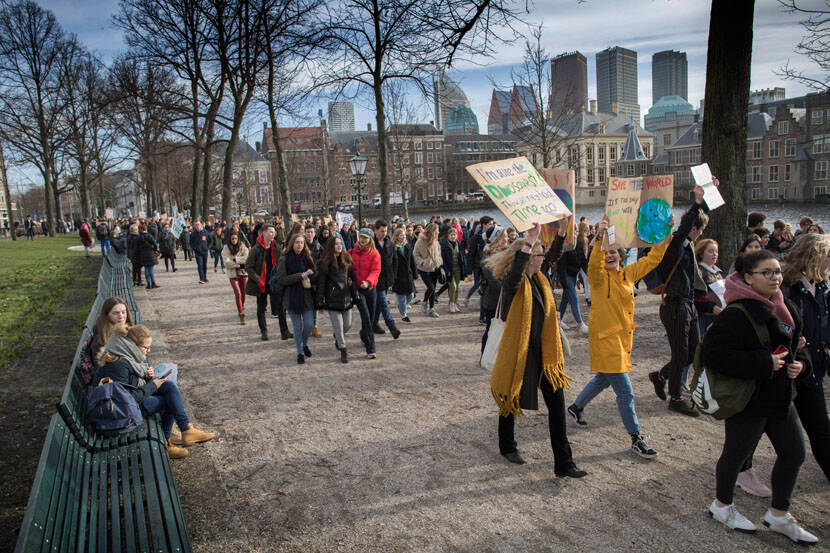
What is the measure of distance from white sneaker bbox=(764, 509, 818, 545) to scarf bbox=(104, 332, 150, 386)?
187 inches

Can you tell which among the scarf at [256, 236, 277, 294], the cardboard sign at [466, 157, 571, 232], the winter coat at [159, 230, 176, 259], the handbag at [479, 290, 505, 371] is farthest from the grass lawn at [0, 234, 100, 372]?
the cardboard sign at [466, 157, 571, 232]

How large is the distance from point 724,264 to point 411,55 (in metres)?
9.10

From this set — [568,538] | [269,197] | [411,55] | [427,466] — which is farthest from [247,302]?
[269,197]

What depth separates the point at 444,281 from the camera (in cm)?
1095

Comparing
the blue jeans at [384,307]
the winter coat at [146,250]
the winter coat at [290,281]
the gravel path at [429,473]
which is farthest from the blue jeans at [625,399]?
the winter coat at [146,250]

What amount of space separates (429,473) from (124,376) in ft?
8.54

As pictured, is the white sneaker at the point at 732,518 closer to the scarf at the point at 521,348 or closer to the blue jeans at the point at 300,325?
the scarf at the point at 521,348

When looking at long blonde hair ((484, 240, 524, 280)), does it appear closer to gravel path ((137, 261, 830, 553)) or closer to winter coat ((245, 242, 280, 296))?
gravel path ((137, 261, 830, 553))

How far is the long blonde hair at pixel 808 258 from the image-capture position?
3957 millimetres

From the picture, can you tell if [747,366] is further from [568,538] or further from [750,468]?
[568,538]

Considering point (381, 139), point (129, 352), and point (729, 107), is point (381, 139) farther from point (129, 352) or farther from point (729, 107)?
point (129, 352)

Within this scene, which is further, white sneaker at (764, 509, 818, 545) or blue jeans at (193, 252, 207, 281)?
blue jeans at (193, 252, 207, 281)

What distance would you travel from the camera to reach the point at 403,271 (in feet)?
32.9

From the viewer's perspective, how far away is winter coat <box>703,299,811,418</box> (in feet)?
10.8
